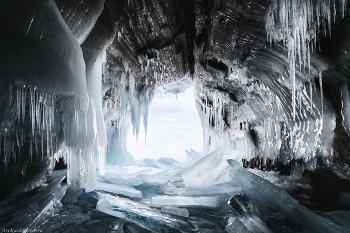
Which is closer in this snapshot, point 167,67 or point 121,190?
point 121,190

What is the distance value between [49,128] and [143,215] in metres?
1.57

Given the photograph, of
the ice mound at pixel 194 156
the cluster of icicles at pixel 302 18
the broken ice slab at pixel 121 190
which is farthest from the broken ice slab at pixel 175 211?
the ice mound at pixel 194 156

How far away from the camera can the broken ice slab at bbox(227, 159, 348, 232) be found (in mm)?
A: 2145

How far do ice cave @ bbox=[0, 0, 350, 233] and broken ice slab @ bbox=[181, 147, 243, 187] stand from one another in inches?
1.3

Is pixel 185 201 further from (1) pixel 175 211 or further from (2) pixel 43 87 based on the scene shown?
(2) pixel 43 87

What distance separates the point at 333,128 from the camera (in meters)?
3.19

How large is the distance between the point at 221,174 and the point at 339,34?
373cm

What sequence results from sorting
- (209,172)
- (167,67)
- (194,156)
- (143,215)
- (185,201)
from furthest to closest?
1. (194,156)
2. (167,67)
3. (209,172)
4. (185,201)
5. (143,215)

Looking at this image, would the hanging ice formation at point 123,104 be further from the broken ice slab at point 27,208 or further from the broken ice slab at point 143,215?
the broken ice slab at point 143,215

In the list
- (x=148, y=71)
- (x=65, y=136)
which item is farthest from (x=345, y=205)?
(x=148, y=71)

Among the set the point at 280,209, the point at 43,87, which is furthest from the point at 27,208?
the point at 280,209

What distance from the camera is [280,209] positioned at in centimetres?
275

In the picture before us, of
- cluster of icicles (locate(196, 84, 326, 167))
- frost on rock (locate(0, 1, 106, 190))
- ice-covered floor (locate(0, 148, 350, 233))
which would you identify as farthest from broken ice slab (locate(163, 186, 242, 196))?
frost on rock (locate(0, 1, 106, 190))

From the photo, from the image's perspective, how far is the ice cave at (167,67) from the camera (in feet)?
6.31
